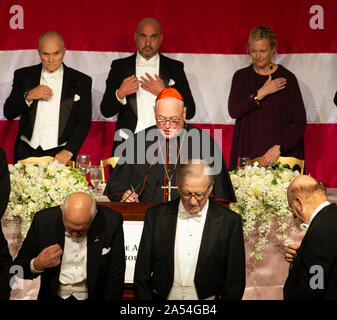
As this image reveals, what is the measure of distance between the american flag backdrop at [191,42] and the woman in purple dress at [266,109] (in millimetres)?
802

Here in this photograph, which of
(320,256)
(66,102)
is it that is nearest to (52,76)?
(66,102)

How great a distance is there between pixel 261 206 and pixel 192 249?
1136 mm

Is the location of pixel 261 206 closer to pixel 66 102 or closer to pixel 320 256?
pixel 320 256

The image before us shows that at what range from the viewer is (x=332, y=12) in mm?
7691

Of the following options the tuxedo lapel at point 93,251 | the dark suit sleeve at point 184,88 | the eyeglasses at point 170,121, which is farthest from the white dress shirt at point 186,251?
the dark suit sleeve at point 184,88

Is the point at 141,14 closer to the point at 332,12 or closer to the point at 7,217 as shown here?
the point at 332,12

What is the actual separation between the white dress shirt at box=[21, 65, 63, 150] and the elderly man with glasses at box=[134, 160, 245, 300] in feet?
10.0

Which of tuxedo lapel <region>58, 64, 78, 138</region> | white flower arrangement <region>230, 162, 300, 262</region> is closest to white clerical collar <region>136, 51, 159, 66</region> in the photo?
tuxedo lapel <region>58, 64, 78, 138</region>

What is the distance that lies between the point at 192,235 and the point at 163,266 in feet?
0.80

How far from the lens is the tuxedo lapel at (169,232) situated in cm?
392

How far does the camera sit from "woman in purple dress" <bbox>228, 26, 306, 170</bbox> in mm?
6926

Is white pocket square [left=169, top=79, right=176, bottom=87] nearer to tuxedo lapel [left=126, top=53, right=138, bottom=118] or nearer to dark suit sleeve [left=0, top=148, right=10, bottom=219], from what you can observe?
tuxedo lapel [left=126, top=53, right=138, bottom=118]

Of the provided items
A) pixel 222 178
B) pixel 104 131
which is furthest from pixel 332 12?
pixel 222 178

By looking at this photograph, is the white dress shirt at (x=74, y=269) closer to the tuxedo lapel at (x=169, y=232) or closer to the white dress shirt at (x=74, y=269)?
the white dress shirt at (x=74, y=269)
